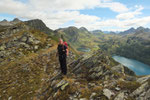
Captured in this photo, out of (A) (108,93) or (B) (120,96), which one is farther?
(A) (108,93)

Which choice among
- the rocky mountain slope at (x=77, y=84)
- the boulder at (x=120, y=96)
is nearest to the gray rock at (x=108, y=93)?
the rocky mountain slope at (x=77, y=84)

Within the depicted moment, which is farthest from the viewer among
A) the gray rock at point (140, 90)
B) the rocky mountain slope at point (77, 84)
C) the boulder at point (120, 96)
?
the rocky mountain slope at point (77, 84)

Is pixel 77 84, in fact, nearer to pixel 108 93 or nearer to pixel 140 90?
pixel 108 93

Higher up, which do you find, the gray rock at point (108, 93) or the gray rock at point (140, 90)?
the gray rock at point (140, 90)

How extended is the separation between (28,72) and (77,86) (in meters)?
13.0

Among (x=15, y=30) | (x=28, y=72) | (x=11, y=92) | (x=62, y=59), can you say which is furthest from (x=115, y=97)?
(x=15, y=30)

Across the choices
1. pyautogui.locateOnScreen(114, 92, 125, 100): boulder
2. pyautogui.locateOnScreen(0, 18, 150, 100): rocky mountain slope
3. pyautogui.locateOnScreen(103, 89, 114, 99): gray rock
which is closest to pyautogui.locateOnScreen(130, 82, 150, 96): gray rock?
pyautogui.locateOnScreen(0, 18, 150, 100): rocky mountain slope

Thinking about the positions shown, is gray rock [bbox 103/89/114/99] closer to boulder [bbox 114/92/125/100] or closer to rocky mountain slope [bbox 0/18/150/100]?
rocky mountain slope [bbox 0/18/150/100]

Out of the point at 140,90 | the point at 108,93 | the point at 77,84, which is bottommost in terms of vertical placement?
the point at 108,93

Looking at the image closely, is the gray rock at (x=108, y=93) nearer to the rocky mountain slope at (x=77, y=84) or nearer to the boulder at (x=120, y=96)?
the rocky mountain slope at (x=77, y=84)

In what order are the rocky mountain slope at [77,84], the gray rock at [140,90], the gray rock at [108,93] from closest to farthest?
the gray rock at [140,90] → the gray rock at [108,93] → the rocky mountain slope at [77,84]

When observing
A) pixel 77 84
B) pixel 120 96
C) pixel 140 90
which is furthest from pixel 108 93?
pixel 77 84

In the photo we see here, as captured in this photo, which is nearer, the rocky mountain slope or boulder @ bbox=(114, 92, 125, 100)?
boulder @ bbox=(114, 92, 125, 100)

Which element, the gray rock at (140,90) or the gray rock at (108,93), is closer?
the gray rock at (140,90)
